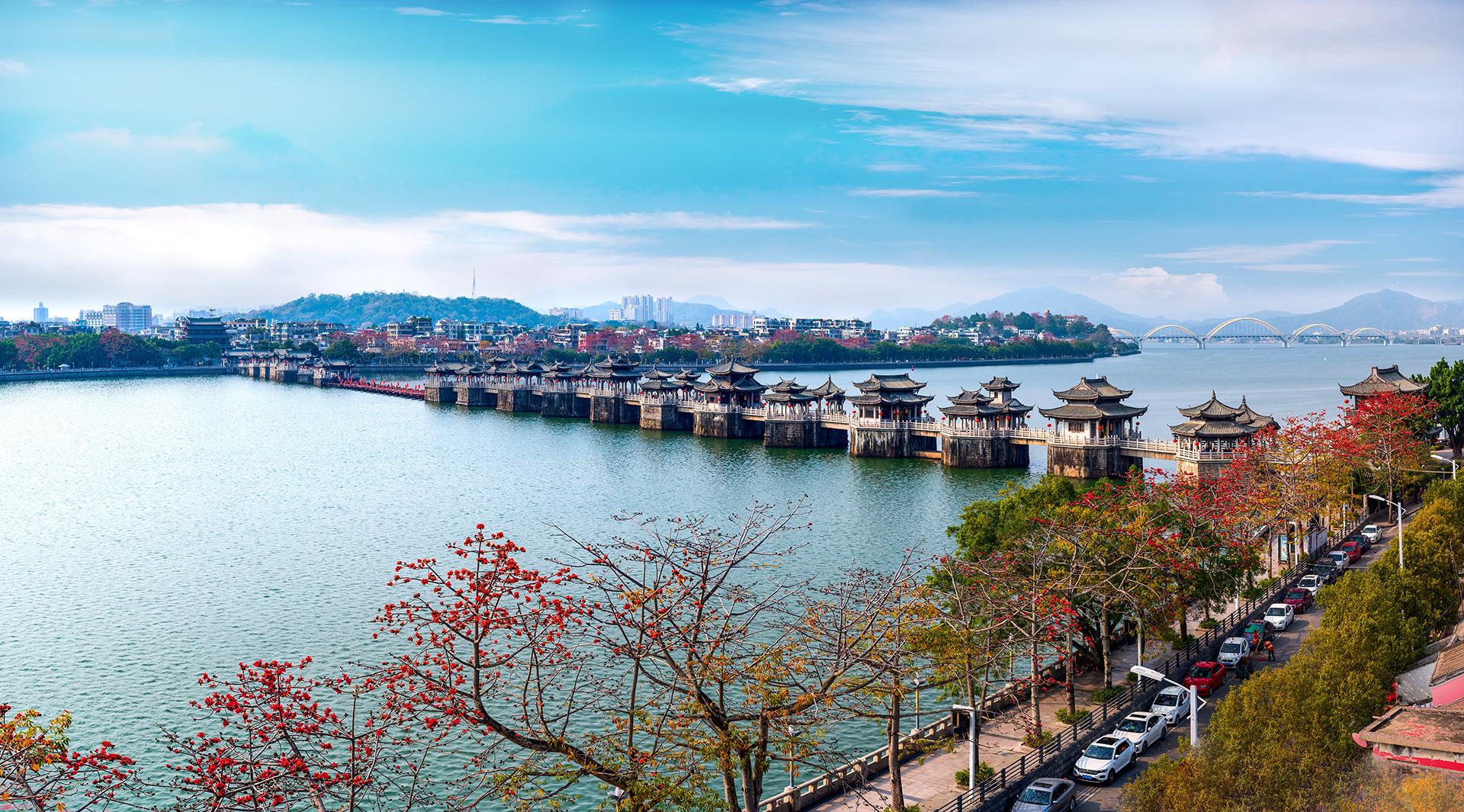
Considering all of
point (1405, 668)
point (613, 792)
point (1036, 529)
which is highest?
point (1036, 529)

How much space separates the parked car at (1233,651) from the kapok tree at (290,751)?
23885 mm

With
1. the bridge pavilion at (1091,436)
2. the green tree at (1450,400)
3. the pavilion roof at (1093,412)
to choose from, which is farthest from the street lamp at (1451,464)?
the pavilion roof at (1093,412)

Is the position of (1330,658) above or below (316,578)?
above

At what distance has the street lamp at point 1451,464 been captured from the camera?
54822mm

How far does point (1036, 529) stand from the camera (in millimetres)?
32719

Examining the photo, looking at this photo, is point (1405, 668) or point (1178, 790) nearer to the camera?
point (1178, 790)

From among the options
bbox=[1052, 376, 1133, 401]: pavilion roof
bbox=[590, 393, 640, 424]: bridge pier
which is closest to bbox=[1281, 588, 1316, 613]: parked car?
bbox=[1052, 376, 1133, 401]: pavilion roof

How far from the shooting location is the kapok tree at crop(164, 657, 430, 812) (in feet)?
45.8

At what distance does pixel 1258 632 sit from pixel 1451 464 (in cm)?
3637

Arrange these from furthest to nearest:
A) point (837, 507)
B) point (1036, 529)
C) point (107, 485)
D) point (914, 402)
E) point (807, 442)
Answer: point (807, 442)
point (914, 402)
point (107, 485)
point (837, 507)
point (1036, 529)

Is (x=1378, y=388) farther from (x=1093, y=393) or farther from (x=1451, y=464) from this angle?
(x=1093, y=393)

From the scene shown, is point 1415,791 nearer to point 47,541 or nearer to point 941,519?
point 941,519

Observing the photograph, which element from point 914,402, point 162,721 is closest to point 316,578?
point 162,721

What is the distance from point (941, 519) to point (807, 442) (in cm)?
3746
